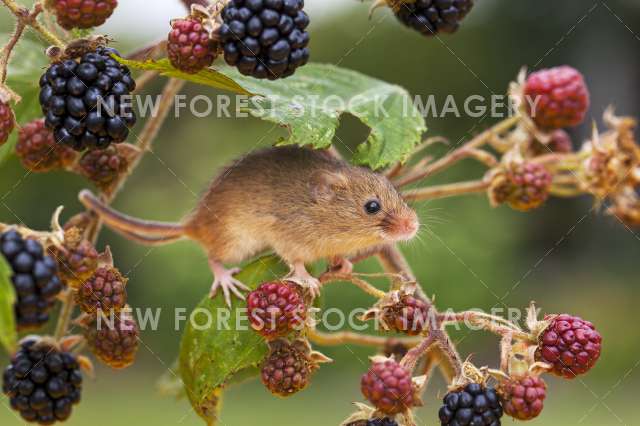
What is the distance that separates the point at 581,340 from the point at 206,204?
3.47 feet

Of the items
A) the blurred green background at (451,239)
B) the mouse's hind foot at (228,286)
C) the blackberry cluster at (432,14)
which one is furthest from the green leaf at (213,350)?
the blurred green background at (451,239)

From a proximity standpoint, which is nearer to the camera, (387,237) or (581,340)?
(581,340)

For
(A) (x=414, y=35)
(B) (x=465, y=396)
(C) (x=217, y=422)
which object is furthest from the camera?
(A) (x=414, y=35)

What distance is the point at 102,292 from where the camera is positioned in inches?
56.9

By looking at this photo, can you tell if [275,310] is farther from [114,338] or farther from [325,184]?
[325,184]

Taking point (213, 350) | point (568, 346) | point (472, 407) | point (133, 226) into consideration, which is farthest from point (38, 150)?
point (568, 346)

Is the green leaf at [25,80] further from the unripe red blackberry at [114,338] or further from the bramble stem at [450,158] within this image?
the bramble stem at [450,158]

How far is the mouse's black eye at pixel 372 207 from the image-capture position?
7.13 ft

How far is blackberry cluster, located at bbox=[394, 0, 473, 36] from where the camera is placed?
1680mm

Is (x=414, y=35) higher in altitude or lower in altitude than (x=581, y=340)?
lower

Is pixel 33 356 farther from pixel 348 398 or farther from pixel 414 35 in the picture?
pixel 414 35

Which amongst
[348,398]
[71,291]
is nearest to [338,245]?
[71,291]

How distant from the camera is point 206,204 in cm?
215

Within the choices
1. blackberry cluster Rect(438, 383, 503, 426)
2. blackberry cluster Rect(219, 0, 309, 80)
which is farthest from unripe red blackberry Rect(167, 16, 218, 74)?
blackberry cluster Rect(438, 383, 503, 426)
